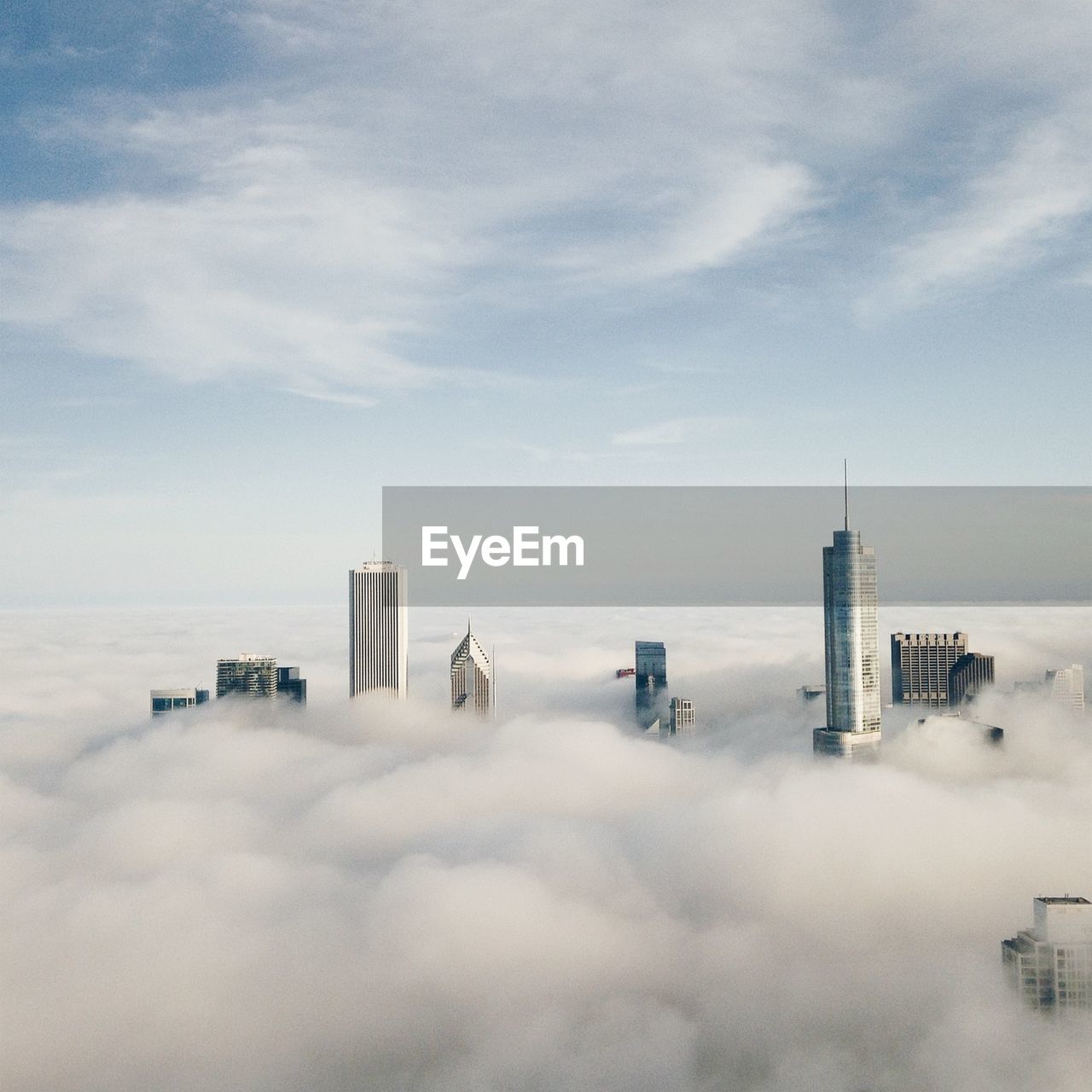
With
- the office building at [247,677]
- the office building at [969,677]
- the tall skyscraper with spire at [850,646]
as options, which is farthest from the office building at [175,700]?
the office building at [969,677]

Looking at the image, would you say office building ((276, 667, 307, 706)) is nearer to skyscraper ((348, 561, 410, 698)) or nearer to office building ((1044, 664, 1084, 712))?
skyscraper ((348, 561, 410, 698))

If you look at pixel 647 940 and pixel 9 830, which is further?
pixel 9 830

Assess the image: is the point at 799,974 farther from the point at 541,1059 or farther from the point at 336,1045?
the point at 336,1045

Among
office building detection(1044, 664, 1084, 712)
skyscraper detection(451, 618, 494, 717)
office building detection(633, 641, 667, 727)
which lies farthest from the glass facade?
A: skyscraper detection(451, 618, 494, 717)

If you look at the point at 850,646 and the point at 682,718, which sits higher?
the point at 850,646

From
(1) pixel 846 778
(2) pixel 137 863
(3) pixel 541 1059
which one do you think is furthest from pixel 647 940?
(1) pixel 846 778

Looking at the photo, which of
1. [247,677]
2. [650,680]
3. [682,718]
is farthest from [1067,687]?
[247,677]

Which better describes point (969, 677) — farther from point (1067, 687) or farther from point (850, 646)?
point (850, 646)
